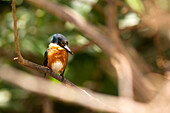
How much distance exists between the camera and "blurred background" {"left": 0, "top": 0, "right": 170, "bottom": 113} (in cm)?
398

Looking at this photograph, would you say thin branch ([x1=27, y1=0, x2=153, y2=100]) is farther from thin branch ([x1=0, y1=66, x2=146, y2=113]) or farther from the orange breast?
the orange breast

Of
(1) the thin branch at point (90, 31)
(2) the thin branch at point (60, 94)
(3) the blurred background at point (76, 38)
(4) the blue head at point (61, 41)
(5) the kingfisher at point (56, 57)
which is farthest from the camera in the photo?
(3) the blurred background at point (76, 38)

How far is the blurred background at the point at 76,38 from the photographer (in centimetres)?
398

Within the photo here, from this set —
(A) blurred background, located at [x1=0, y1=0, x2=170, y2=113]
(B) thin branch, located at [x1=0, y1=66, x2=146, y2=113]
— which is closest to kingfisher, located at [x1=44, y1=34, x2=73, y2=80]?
(B) thin branch, located at [x1=0, y1=66, x2=146, y2=113]

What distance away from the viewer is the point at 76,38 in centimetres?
410

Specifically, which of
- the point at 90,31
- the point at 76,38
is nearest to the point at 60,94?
the point at 90,31

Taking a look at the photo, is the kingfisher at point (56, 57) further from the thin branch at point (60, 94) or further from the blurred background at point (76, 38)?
the blurred background at point (76, 38)

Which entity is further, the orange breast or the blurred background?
the blurred background

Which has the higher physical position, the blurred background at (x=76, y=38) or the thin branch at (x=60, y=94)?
the blurred background at (x=76, y=38)

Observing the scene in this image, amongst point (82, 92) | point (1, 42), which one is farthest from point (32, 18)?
point (82, 92)

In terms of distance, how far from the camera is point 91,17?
475 centimetres

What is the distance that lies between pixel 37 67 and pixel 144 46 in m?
3.73

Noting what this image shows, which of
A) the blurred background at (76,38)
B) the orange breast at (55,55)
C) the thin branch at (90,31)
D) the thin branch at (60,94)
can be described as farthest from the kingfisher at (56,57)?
the thin branch at (90,31)

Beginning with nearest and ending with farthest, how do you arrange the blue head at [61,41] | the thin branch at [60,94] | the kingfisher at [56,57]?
the thin branch at [60,94] → the blue head at [61,41] → the kingfisher at [56,57]
